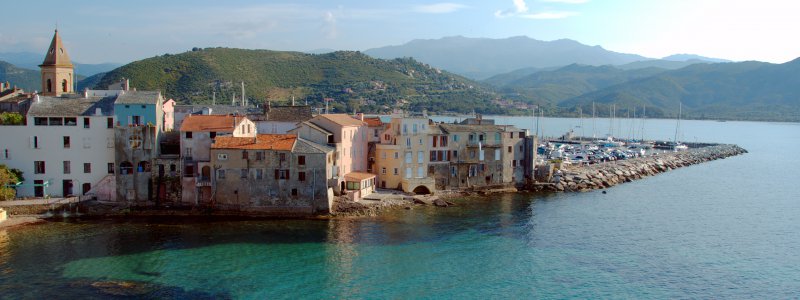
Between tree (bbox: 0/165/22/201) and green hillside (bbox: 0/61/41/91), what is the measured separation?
4456 inches

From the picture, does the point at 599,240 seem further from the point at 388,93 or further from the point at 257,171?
the point at 388,93

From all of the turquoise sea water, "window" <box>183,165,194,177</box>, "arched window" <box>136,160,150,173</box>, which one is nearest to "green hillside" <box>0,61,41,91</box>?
"arched window" <box>136,160,150,173</box>

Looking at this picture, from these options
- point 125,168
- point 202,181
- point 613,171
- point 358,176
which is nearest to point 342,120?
point 358,176

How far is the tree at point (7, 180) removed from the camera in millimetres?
43844

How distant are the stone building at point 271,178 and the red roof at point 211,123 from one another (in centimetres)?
233

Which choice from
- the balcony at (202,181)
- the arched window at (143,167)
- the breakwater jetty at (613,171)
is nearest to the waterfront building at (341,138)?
the balcony at (202,181)

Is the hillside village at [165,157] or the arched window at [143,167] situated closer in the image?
the hillside village at [165,157]

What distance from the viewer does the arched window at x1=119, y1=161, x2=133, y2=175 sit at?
46344 mm

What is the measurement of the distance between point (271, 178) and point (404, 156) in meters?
13.3

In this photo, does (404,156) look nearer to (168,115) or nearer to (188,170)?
(188,170)

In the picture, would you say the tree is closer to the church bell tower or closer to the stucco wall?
the stucco wall

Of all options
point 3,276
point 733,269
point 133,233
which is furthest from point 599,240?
point 3,276

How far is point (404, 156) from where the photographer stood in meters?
53.9

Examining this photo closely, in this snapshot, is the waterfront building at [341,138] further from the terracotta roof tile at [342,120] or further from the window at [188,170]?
the window at [188,170]
